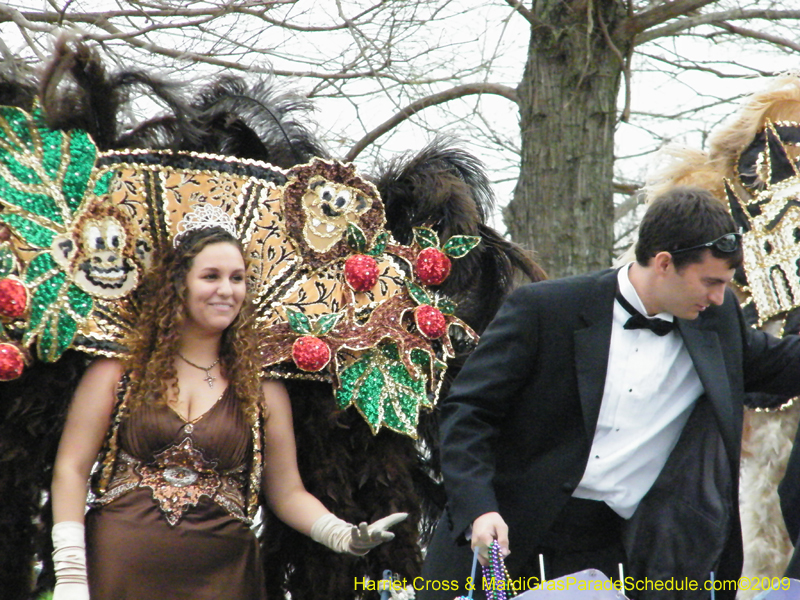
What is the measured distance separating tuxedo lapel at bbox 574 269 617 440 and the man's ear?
0.17 m

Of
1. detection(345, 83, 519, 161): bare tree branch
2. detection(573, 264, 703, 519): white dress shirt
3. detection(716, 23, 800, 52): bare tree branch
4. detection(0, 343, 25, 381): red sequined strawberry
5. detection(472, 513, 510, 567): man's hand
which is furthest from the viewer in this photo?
detection(716, 23, 800, 52): bare tree branch

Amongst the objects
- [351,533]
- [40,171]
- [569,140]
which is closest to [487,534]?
[351,533]

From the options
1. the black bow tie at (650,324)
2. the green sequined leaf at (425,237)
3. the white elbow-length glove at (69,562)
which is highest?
the green sequined leaf at (425,237)

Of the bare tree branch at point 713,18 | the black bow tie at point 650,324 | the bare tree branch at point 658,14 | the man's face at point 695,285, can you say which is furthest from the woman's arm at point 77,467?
the bare tree branch at point 713,18

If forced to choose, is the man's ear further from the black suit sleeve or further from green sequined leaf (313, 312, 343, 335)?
green sequined leaf (313, 312, 343, 335)

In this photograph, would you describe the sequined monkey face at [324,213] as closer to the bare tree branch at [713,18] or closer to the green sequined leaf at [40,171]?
the green sequined leaf at [40,171]

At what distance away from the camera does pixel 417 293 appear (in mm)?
3594

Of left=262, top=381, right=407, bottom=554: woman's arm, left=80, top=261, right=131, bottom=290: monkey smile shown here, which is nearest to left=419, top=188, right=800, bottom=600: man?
left=262, top=381, right=407, bottom=554: woman's arm

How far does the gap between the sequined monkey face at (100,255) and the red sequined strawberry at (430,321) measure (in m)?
0.94

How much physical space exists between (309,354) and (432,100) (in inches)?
93.2

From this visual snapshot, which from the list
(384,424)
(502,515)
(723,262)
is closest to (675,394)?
(723,262)

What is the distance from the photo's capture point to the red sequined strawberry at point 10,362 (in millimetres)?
2971

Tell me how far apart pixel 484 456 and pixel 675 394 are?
56 cm

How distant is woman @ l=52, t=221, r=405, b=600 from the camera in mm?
2930
